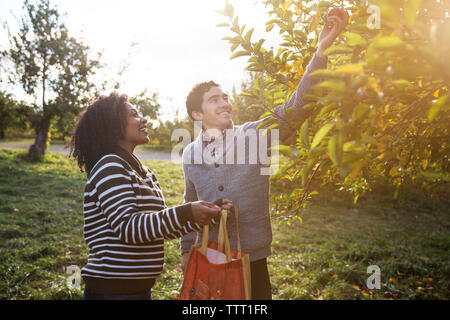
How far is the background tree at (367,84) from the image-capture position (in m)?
0.75

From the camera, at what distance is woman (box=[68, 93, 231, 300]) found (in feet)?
5.23

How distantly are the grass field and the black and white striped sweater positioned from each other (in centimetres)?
225

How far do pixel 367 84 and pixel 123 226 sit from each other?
123cm

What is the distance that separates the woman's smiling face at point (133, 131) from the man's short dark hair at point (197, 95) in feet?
1.38

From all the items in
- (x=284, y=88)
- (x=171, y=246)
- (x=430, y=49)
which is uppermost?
(x=284, y=88)

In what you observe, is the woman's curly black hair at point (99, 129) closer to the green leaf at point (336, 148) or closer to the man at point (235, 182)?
the man at point (235, 182)

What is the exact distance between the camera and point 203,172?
84.0 inches

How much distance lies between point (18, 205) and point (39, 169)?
4.86 metres

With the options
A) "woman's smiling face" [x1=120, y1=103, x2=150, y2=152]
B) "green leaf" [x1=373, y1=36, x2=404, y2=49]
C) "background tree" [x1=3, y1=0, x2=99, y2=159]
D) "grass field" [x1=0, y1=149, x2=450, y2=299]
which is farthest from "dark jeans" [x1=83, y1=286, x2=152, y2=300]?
"background tree" [x1=3, y1=0, x2=99, y2=159]

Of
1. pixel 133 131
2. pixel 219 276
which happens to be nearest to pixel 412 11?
pixel 219 276

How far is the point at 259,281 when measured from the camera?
6.48ft

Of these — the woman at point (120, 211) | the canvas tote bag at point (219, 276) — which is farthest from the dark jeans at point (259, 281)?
the woman at point (120, 211)
